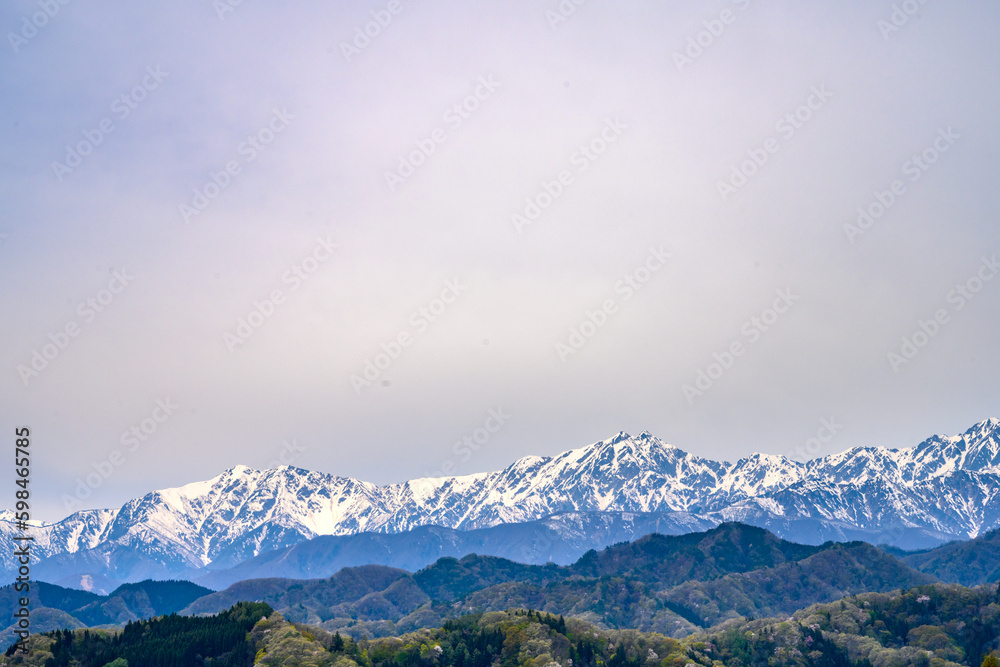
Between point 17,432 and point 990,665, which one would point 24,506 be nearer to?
point 17,432

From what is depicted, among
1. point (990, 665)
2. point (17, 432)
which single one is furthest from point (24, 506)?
point (990, 665)

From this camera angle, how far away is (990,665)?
15400 centimetres

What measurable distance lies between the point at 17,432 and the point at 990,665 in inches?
6586

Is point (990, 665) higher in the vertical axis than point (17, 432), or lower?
lower

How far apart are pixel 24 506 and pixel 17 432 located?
705 inches

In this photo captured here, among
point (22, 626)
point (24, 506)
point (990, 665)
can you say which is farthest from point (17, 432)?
point (990, 665)

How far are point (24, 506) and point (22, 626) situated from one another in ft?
87.9

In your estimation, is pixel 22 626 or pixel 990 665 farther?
pixel 22 626

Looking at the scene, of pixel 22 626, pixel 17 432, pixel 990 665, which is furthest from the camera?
pixel 22 626

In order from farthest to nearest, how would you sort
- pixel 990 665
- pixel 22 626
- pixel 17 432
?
pixel 22 626 → pixel 17 432 → pixel 990 665

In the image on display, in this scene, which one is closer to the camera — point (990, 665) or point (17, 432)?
point (990, 665)

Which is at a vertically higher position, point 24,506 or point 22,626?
point 24,506

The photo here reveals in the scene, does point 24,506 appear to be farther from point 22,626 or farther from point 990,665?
point 990,665

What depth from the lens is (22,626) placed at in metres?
193
